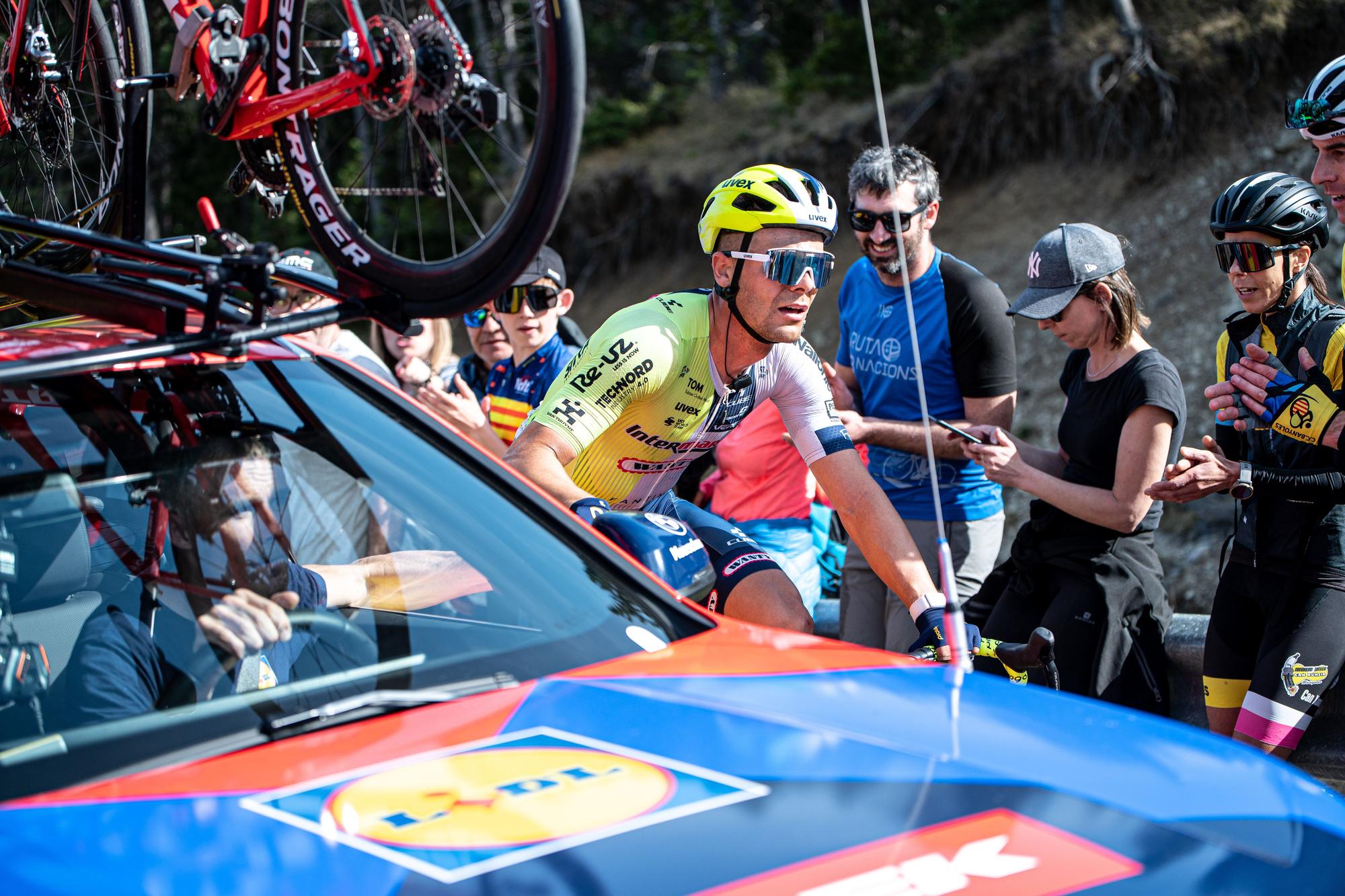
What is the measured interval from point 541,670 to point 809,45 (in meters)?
20.1

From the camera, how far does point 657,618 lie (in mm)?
2592

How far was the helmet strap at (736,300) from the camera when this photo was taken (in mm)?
3996

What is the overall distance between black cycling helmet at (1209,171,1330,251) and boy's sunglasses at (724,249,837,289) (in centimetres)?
134

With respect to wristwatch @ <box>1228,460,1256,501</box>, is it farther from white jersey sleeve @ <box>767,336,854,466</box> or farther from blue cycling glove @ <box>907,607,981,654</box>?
blue cycling glove @ <box>907,607,981,654</box>

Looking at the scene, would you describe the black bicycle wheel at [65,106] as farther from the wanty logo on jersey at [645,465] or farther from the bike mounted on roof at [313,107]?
the wanty logo on jersey at [645,465]

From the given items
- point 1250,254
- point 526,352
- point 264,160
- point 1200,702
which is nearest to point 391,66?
point 264,160

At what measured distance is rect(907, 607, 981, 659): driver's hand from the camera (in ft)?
9.73

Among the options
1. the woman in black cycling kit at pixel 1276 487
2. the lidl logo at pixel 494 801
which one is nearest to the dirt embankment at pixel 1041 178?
the woman in black cycling kit at pixel 1276 487

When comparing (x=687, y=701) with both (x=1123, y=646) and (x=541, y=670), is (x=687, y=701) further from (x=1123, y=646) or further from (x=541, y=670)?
(x=1123, y=646)

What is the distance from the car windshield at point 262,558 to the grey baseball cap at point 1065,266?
2.51m

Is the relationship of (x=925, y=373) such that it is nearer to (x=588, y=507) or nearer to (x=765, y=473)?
(x=765, y=473)

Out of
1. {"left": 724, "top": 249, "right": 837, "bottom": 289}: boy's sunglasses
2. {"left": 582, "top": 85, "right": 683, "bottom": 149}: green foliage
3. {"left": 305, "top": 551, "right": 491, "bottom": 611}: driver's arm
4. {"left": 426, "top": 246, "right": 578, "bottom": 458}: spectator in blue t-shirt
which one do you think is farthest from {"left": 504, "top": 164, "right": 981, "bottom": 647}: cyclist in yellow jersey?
{"left": 582, "top": 85, "right": 683, "bottom": 149}: green foliage

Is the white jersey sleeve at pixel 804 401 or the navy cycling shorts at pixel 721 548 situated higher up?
the white jersey sleeve at pixel 804 401

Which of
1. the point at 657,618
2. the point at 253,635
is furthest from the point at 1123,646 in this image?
the point at 253,635
